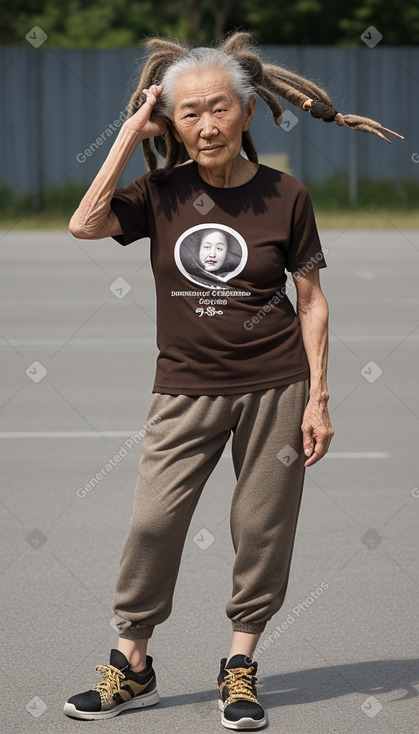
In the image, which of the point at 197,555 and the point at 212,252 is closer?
the point at 212,252

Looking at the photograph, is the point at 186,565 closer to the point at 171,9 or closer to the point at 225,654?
the point at 225,654

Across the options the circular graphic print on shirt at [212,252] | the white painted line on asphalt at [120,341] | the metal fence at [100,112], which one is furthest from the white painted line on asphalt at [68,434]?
the metal fence at [100,112]

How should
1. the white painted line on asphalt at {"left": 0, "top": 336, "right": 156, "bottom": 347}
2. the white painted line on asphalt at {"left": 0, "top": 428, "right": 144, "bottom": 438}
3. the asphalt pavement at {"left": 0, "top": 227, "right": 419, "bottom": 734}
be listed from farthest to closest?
the white painted line on asphalt at {"left": 0, "top": 336, "right": 156, "bottom": 347} → the white painted line on asphalt at {"left": 0, "top": 428, "right": 144, "bottom": 438} → the asphalt pavement at {"left": 0, "top": 227, "right": 419, "bottom": 734}

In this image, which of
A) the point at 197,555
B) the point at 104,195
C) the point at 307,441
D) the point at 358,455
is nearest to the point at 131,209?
the point at 104,195

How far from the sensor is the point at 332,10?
1658 inches

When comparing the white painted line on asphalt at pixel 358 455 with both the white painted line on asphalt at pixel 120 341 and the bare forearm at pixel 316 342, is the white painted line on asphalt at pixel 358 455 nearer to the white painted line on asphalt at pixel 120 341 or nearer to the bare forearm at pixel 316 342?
the bare forearm at pixel 316 342

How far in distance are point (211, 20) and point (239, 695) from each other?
40.2 metres

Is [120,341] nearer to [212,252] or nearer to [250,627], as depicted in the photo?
[250,627]

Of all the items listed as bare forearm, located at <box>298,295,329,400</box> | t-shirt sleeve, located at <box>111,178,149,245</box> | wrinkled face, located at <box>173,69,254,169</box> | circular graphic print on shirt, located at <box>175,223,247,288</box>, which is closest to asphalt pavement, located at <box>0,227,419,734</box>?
bare forearm, located at <box>298,295,329,400</box>

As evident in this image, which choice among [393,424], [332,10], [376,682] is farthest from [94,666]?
[332,10]

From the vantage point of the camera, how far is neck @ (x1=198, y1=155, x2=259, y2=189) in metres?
4.06

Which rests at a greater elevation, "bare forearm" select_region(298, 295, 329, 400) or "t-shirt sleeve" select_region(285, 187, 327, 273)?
"t-shirt sleeve" select_region(285, 187, 327, 273)

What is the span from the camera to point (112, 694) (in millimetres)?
4188

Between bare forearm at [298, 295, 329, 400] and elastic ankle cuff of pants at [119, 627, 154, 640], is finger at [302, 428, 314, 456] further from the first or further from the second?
elastic ankle cuff of pants at [119, 627, 154, 640]
